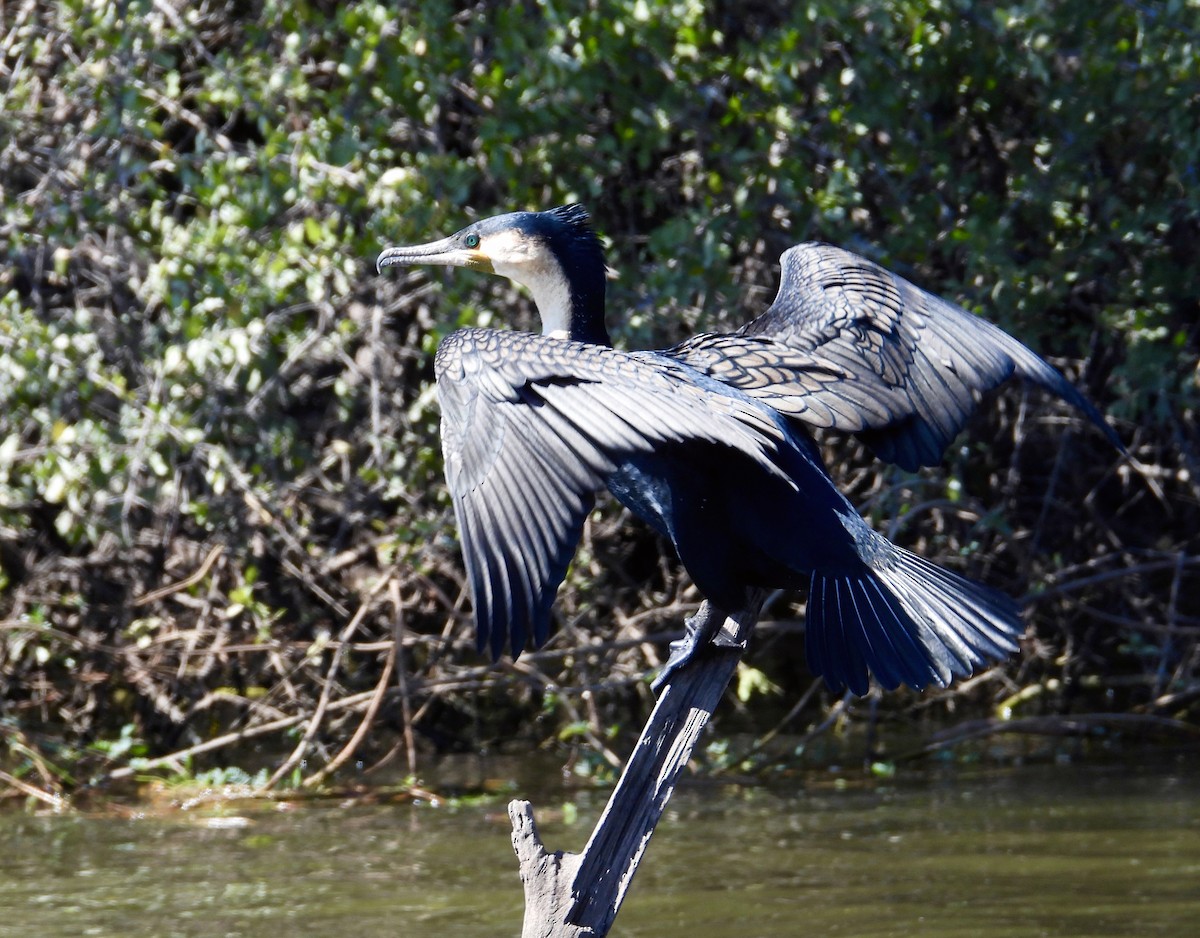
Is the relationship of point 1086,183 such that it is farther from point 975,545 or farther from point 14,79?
point 14,79

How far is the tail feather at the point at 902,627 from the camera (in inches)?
95.4

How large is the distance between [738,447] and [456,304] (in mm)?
2838

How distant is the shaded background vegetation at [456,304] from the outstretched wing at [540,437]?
2.34m

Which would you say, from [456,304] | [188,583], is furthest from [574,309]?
[188,583]

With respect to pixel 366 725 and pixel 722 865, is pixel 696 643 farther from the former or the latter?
pixel 366 725

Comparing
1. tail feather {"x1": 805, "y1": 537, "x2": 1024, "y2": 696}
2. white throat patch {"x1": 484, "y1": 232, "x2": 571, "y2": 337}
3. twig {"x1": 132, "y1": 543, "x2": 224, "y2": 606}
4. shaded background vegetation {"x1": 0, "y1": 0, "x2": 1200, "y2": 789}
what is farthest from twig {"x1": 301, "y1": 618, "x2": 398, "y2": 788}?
tail feather {"x1": 805, "y1": 537, "x2": 1024, "y2": 696}

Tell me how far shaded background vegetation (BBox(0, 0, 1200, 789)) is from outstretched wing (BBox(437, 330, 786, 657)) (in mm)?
2343

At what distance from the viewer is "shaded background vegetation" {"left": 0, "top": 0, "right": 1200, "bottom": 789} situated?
16.3ft

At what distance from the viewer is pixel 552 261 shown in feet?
10.7

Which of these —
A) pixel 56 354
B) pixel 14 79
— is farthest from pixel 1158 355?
pixel 14 79

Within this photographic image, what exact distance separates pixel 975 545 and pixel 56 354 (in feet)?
9.60

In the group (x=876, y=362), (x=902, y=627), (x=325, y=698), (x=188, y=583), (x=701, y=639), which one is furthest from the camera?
(x=188, y=583)

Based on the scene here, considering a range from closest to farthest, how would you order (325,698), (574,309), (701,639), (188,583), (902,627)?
(902,627)
(701,639)
(574,309)
(325,698)
(188,583)

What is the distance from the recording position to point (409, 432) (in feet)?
18.1
